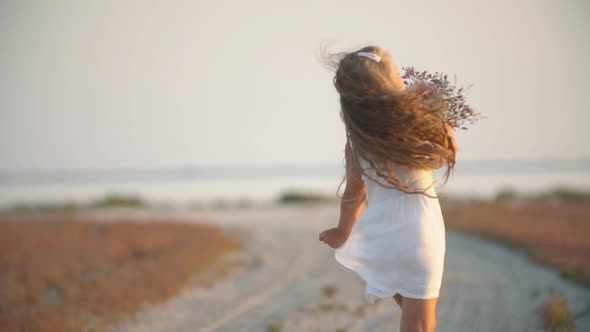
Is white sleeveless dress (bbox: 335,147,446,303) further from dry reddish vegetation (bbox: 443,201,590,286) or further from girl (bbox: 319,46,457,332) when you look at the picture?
dry reddish vegetation (bbox: 443,201,590,286)

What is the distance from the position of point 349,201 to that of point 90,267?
5.93 metres

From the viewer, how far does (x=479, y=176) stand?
3162 centimetres

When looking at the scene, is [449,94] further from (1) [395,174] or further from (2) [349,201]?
(2) [349,201]

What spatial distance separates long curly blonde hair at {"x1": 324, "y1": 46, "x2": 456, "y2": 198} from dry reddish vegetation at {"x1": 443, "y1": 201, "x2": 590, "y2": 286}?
4.62 metres

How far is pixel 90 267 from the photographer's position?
321 inches

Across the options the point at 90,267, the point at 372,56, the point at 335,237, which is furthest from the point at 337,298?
the point at 372,56

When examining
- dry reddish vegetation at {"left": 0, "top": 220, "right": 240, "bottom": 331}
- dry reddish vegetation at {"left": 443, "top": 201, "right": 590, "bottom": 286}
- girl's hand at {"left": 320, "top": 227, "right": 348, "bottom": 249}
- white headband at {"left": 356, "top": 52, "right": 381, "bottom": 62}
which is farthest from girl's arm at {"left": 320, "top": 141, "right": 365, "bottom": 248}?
dry reddish vegetation at {"left": 443, "top": 201, "right": 590, "bottom": 286}

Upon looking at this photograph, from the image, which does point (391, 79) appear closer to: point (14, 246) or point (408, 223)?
point (408, 223)

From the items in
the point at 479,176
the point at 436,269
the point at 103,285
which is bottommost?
the point at 479,176

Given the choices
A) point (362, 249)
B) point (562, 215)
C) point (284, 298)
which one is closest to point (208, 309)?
point (284, 298)

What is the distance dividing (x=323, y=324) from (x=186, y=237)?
5.91 meters

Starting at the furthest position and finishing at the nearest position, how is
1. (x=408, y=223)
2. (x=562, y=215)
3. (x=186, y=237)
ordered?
(x=562, y=215)
(x=186, y=237)
(x=408, y=223)

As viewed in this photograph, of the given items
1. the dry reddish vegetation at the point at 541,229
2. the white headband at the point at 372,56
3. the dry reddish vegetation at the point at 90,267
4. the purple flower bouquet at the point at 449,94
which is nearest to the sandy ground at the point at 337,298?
the dry reddish vegetation at the point at 541,229

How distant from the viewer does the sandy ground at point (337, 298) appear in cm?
539
